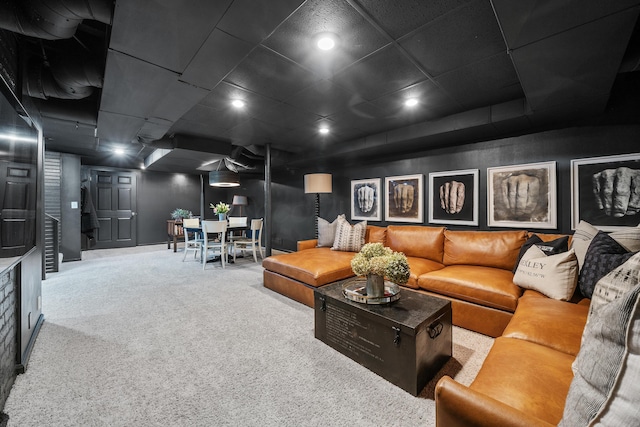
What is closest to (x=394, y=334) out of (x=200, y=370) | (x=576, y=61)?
(x=200, y=370)

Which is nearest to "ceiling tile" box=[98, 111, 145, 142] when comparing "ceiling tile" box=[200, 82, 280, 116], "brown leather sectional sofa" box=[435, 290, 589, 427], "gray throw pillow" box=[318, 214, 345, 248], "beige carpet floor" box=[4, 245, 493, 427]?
"ceiling tile" box=[200, 82, 280, 116]

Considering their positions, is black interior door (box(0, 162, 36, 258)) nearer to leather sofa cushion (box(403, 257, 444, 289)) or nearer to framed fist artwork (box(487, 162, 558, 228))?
leather sofa cushion (box(403, 257, 444, 289))

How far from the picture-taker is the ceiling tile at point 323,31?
167 cm

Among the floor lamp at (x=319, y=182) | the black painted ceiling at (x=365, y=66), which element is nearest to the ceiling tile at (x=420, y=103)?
the black painted ceiling at (x=365, y=66)

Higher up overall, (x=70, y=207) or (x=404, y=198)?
(x=404, y=198)

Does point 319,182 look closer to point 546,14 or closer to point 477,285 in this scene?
point 477,285

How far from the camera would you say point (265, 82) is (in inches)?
103

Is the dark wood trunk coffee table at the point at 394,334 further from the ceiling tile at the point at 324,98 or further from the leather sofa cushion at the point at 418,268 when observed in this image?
the ceiling tile at the point at 324,98

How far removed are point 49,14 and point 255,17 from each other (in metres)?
1.22

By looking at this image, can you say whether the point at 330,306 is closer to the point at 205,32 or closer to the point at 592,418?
the point at 592,418

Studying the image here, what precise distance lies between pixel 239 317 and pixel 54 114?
134 inches

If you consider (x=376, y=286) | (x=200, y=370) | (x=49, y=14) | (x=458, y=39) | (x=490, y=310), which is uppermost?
(x=458, y=39)

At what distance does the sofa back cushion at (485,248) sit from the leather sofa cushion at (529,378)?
172cm

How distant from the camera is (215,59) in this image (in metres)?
2.05
